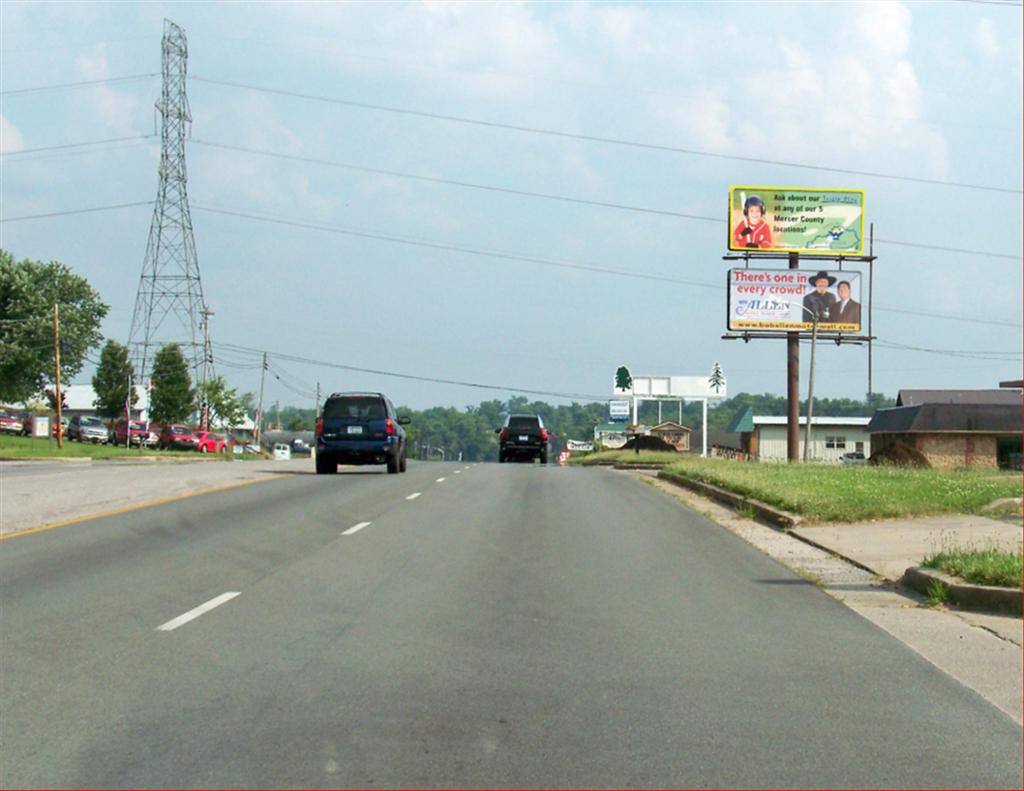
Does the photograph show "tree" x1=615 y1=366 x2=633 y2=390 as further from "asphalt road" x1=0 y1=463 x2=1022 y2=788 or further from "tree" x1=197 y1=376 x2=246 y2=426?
"asphalt road" x1=0 y1=463 x2=1022 y2=788

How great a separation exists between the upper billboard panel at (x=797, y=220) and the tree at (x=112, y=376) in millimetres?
56524

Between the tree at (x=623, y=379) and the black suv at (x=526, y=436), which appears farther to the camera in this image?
the tree at (x=623, y=379)

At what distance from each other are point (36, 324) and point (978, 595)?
7662 cm

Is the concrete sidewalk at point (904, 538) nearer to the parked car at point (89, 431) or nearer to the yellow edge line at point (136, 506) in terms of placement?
the yellow edge line at point (136, 506)

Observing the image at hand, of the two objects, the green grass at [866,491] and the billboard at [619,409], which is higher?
the billboard at [619,409]

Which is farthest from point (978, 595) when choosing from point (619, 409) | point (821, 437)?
point (619, 409)

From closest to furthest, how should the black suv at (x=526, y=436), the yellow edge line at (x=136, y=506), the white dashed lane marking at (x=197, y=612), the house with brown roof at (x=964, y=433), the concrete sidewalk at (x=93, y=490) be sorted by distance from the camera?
the white dashed lane marking at (x=197, y=612) → the yellow edge line at (x=136, y=506) → the concrete sidewalk at (x=93, y=490) → the house with brown roof at (x=964, y=433) → the black suv at (x=526, y=436)

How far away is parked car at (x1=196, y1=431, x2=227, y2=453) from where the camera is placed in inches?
2980

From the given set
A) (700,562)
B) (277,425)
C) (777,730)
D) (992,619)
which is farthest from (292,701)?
(277,425)

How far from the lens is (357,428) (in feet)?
103

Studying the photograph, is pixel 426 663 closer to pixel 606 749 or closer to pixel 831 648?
pixel 606 749

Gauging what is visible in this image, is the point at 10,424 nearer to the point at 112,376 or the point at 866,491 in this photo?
the point at 112,376

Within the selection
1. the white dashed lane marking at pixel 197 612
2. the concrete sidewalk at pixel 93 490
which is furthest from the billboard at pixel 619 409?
the white dashed lane marking at pixel 197 612

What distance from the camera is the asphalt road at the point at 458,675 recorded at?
20.5ft
